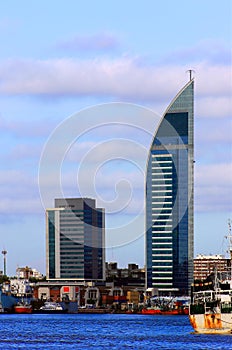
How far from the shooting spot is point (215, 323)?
393 ft

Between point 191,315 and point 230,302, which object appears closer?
point 230,302

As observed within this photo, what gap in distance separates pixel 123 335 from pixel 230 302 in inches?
1197

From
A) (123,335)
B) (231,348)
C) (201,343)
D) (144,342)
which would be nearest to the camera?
(231,348)

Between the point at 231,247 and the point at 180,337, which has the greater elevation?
the point at 231,247

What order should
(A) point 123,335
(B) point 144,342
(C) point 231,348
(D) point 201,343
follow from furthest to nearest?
(A) point 123,335
(B) point 144,342
(D) point 201,343
(C) point 231,348

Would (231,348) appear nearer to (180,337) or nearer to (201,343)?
(201,343)

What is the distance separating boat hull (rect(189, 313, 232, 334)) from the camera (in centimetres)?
11850

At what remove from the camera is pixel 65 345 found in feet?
389

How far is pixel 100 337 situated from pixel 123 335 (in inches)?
238

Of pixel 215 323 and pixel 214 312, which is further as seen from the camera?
pixel 215 323

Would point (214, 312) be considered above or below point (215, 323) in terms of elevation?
above

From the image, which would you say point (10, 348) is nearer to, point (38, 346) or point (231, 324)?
point (38, 346)

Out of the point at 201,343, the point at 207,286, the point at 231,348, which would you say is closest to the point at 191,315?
the point at 207,286

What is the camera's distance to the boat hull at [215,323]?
11850cm
